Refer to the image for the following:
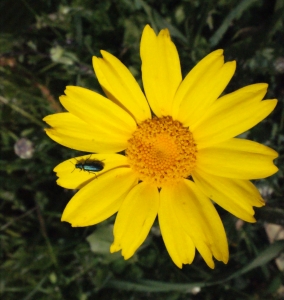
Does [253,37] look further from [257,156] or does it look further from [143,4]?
[257,156]

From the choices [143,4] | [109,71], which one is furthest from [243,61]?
[109,71]

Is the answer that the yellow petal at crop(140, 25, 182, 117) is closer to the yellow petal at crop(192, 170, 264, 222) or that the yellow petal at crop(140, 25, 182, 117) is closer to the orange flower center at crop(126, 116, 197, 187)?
the orange flower center at crop(126, 116, 197, 187)

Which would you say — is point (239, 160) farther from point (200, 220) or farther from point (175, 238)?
point (175, 238)

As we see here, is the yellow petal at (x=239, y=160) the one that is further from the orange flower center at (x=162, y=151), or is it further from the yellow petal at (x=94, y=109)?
the yellow petal at (x=94, y=109)

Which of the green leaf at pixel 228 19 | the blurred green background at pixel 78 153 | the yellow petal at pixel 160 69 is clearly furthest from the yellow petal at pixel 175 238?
the green leaf at pixel 228 19

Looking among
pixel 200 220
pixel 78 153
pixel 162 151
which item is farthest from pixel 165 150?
pixel 78 153

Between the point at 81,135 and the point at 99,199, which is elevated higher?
the point at 81,135
